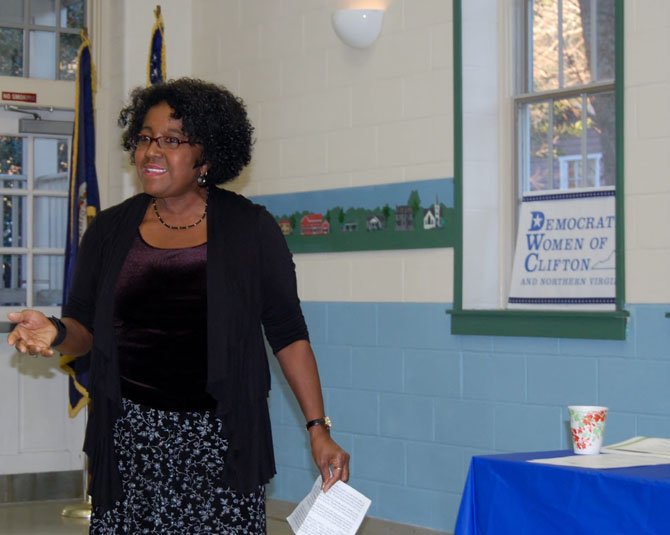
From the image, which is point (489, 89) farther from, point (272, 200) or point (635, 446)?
point (635, 446)

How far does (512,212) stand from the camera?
16.0 ft

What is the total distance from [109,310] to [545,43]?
9.56 feet

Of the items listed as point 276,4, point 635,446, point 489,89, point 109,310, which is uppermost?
point 276,4

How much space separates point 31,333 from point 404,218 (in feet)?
9.33

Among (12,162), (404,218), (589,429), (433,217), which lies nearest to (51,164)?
(12,162)

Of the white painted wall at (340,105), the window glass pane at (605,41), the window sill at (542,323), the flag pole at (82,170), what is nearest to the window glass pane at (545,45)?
the window glass pane at (605,41)

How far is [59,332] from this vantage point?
2.41m

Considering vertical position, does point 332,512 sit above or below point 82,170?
below

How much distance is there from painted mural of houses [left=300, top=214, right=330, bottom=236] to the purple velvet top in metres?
3.02

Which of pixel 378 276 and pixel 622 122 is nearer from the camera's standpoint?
pixel 622 122

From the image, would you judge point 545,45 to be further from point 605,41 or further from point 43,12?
point 43,12

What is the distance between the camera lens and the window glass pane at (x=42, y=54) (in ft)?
20.8

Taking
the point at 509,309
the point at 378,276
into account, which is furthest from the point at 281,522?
the point at 509,309

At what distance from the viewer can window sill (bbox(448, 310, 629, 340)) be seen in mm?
4180
